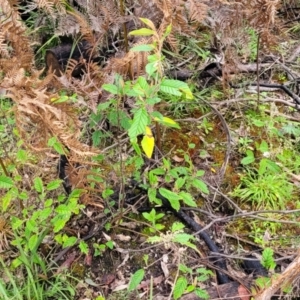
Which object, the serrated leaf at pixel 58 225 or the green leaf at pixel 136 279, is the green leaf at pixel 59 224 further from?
the green leaf at pixel 136 279

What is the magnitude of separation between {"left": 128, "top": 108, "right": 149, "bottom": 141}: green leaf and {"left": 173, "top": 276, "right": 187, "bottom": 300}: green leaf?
0.66 m

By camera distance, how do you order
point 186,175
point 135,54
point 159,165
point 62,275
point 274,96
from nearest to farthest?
point 135,54 → point 62,275 → point 186,175 → point 159,165 → point 274,96

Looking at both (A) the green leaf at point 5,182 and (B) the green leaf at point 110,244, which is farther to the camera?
(B) the green leaf at point 110,244

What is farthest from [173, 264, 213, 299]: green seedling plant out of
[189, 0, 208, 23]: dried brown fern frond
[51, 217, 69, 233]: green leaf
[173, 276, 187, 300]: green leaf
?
[189, 0, 208, 23]: dried brown fern frond

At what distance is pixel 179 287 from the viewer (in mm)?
1812

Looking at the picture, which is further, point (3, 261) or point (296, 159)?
point (296, 159)

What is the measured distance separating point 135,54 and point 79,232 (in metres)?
0.89

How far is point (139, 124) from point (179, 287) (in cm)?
71

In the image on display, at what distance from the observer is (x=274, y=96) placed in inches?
110

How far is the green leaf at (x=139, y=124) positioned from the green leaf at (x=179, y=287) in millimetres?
660

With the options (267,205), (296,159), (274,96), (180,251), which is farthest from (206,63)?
(180,251)

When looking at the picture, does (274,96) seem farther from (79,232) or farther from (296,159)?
(79,232)

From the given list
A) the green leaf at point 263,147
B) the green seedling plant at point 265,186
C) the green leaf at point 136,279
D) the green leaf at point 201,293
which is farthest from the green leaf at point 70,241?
the green leaf at point 263,147

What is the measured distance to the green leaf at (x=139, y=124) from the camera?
1567mm
